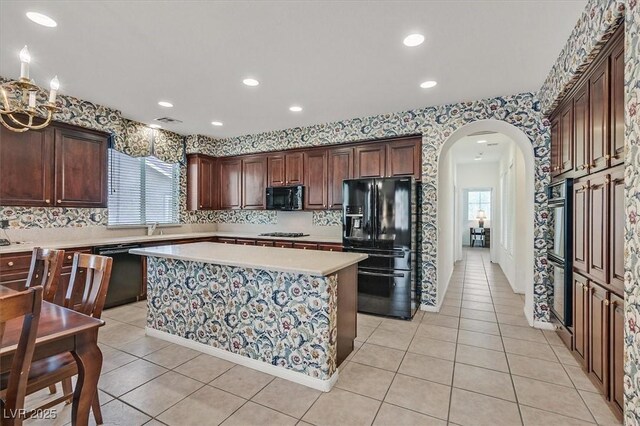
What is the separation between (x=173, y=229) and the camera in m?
5.52

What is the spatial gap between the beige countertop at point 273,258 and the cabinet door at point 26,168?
1779mm

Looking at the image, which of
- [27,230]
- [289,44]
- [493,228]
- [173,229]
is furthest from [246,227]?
[493,228]

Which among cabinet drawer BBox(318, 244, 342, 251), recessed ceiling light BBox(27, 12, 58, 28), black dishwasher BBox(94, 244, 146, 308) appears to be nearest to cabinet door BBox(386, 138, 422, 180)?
cabinet drawer BBox(318, 244, 342, 251)

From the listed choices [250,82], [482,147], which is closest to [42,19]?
[250,82]

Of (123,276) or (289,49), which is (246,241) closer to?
(123,276)

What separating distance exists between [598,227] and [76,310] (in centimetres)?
361

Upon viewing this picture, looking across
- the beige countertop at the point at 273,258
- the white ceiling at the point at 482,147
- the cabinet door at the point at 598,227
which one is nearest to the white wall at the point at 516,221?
the white ceiling at the point at 482,147

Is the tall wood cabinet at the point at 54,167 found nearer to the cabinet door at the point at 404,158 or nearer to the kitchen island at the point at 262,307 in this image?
the kitchen island at the point at 262,307

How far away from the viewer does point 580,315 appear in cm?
257

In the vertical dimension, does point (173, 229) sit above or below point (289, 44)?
below

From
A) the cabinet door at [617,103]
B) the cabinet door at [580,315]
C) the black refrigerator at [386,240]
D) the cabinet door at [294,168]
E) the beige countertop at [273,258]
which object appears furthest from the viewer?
the cabinet door at [294,168]

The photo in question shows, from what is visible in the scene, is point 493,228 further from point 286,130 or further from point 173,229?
point 173,229

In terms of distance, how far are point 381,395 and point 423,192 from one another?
2.63m

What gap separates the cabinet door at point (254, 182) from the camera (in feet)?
18.2
